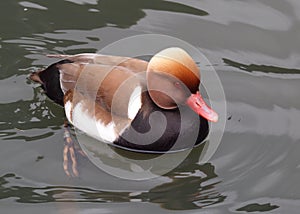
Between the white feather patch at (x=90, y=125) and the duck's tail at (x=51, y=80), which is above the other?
the duck's tail at (x=51, y=80)

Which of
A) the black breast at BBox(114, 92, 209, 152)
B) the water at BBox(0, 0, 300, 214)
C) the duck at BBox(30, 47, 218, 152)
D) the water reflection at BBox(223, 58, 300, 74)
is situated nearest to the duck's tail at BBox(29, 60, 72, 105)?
the water at BBox(0, 0, 300, 214)

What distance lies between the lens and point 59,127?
5.54 m

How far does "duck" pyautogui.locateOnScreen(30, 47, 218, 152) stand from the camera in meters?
5.11

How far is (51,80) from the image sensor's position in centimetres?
561

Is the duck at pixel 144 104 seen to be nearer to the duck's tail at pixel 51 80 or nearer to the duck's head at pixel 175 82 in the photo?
the duck's head at pixel 175 82

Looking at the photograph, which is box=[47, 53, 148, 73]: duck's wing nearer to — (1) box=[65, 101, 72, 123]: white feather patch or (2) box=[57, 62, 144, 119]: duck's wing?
(2) box=[57, 62, 144, 119]: duck's wing

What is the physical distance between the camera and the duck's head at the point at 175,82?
499cm

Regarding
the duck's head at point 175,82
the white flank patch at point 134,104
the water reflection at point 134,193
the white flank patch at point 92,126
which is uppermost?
the duck's head at point 175,82

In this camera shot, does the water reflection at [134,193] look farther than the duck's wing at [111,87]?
No

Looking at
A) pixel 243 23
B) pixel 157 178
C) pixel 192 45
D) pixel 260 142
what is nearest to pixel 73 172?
pixel 157 178

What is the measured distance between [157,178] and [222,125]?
697 mm

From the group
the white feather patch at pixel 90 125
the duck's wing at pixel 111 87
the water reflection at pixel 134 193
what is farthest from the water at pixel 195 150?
the duck's wing at pixel 111 87

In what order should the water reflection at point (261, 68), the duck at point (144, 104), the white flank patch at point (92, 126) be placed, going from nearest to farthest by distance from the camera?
1. the duck at point (144, 104)
2. the white flank patch at point (92, 126)
3. the water reflection at point (261, 68)

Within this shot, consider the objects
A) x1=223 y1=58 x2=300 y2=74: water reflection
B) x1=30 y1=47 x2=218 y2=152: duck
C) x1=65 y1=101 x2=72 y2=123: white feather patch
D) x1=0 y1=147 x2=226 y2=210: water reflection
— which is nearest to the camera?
x1=0 y1=147 x2=226 y2=210: water reflection
